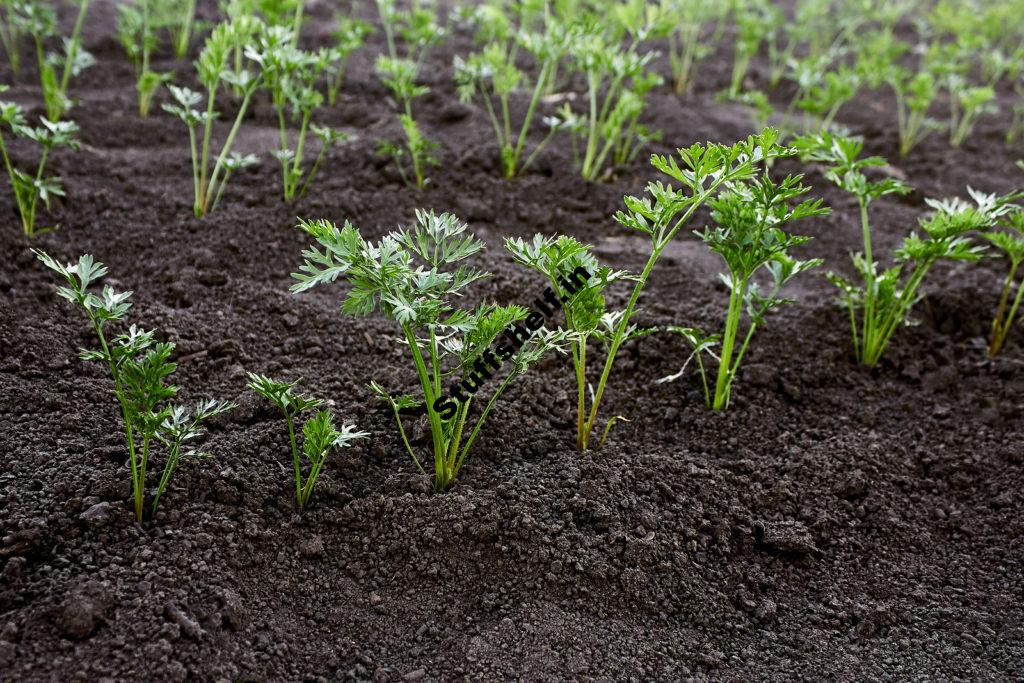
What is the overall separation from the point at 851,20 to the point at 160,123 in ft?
18.3

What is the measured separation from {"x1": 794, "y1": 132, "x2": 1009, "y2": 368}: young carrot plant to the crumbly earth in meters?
0.12

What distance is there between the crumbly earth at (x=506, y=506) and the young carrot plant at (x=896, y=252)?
0.12 meters

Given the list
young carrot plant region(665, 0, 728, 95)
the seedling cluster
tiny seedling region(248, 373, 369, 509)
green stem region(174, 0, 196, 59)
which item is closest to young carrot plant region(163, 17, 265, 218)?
the seedling cluster

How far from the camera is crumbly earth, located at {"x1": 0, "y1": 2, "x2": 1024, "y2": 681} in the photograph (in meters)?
1.90

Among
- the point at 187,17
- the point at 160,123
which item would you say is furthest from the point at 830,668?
the point at 187,17

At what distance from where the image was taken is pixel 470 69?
4039mm

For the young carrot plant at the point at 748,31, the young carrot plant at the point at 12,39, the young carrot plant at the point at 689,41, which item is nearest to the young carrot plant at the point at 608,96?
the young carrot plant at the point at 689,41

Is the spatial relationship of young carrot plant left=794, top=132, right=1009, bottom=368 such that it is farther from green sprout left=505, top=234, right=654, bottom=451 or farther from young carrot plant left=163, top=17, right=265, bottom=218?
young carrot plant left=163, top=17, right=265, bottom=218

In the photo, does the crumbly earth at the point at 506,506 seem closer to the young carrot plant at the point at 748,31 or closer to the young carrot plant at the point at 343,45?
the young carrot plant at the point at 343,45

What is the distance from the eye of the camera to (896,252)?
9.15 ft

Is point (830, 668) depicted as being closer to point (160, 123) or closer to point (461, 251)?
point (461, 251)

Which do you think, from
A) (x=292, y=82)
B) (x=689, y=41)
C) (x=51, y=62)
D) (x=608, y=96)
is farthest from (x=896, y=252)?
(x=51, y=62)

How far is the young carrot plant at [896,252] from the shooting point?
8.42 ft

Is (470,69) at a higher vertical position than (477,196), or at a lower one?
higher
